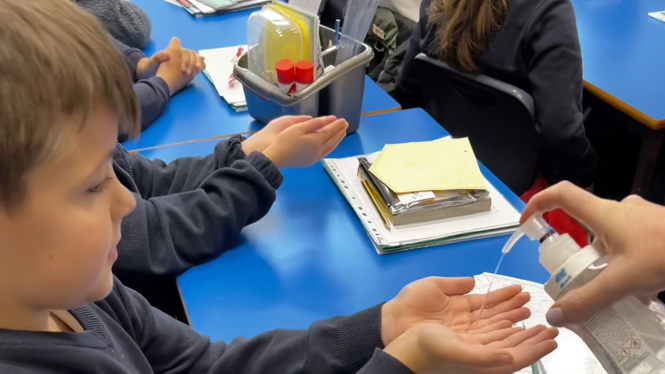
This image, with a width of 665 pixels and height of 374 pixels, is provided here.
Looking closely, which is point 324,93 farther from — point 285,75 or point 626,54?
point 626,54

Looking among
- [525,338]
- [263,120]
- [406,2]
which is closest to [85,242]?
[525,338]

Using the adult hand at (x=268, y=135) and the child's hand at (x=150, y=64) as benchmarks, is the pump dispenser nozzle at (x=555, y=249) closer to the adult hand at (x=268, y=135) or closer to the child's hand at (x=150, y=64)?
the adult hand at (x=268, y=135)

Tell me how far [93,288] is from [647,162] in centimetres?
137

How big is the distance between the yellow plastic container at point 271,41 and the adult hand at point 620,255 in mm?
704

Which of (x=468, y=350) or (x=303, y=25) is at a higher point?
(x=303, y=25)

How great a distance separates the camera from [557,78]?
1.37 m

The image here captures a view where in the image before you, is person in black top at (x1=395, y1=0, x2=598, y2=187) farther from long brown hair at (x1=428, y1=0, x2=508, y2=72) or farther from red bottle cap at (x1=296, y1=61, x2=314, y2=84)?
red bottle cap at (x1=296, y1=61, x2=314, y2=84)

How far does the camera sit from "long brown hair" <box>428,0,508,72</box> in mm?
1398

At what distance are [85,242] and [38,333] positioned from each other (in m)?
0.13

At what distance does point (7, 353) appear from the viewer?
0.55 m

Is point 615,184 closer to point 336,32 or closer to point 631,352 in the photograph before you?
point 336,32

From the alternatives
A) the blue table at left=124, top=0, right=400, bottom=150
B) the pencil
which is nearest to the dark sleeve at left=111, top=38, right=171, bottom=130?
the blue table at left=124, top=0, right=400, bottom=150

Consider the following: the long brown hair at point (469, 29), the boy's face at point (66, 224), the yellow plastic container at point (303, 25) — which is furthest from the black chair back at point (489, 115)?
the boy's face at point (66, 224)

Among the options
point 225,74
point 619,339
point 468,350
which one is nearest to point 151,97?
point 225,74
